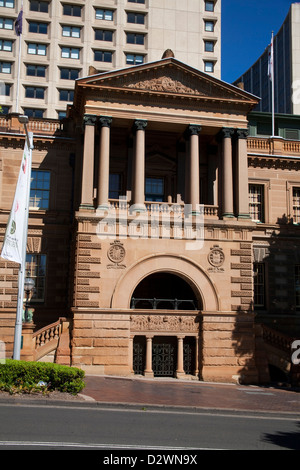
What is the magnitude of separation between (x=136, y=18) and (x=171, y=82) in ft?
109

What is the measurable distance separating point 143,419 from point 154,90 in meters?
19.0

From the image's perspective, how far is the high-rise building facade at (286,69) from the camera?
78.8 meters

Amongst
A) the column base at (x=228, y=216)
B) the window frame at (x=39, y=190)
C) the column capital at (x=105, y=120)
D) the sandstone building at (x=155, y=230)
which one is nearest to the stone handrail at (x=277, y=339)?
the sandstone building at (x=155, y=230)

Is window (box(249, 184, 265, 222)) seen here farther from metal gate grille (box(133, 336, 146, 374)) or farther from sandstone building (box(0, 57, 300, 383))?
metal gate grille (box(133, 336, 146, 374))

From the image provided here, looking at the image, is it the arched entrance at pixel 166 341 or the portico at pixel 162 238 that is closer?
the portico at pixel 162 238

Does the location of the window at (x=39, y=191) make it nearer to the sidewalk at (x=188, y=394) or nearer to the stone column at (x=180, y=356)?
the stone column at (x=180, y=356)

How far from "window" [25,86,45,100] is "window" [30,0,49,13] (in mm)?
8722

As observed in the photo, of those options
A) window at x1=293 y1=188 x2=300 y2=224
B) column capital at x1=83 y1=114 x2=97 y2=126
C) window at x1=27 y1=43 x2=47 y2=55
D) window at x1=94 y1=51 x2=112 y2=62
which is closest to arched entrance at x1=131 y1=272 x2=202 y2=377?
column capital at x1=83 y1=114 x2=97 y2=126

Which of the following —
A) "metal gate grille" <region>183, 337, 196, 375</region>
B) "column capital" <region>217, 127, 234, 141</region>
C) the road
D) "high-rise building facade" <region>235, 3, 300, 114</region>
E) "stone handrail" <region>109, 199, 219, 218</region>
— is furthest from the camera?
"high-rise building facade" <region>235, 3, 300, 114</region>

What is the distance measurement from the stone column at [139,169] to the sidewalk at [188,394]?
9040mm

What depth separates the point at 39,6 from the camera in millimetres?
57375

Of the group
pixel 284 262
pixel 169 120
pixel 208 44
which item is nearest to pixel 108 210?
pixel 169 120

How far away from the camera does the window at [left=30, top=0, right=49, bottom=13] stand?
57156mm

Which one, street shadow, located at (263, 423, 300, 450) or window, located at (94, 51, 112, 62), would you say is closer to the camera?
street shadow, located at (263, 423, 300, 450)
